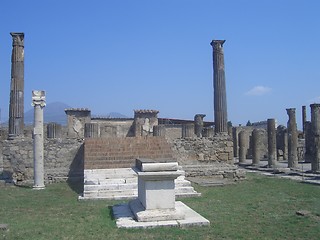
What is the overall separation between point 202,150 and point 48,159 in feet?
21.7

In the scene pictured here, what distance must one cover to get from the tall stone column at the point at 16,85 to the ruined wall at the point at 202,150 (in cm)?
672

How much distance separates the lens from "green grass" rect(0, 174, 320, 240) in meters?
6.91

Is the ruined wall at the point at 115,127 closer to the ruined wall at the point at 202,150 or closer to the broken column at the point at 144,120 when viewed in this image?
the broken column at the point at 144,120

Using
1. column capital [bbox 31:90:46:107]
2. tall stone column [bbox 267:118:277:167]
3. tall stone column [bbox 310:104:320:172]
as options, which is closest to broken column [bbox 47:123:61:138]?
column capital [bbox 31:90:46:107]

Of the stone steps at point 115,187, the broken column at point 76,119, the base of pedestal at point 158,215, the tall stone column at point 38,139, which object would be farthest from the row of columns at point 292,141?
the base of pedestal at point 158,215

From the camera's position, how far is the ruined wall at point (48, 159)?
16016 millimetres

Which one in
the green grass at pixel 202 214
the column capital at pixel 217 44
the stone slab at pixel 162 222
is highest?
the column capital at pixel 217 44

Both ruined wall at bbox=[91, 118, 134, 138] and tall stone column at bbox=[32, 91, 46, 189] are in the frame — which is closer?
tall stone column at bbox=[32, 91, 46, 189]

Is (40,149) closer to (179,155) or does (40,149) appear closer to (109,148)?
(109,148)

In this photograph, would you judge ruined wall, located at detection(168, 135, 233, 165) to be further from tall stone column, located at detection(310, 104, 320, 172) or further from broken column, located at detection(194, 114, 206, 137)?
broken column, located at detection(194, 114, 206, 137)

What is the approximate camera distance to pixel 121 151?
51.3 feet

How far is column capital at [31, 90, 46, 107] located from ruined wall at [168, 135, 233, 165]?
223 inches

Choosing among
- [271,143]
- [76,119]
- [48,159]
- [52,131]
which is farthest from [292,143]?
[76,119]

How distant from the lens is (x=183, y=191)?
12.1 meters
